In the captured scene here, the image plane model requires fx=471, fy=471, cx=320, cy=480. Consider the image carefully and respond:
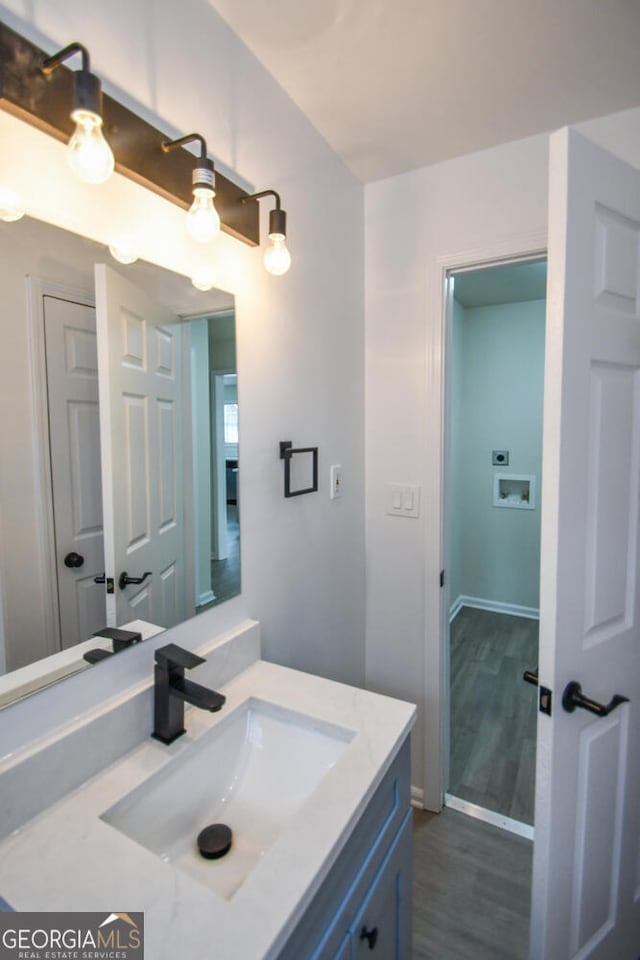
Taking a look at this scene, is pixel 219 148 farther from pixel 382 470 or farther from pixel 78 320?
pixel 382 470

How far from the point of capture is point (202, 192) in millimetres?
907

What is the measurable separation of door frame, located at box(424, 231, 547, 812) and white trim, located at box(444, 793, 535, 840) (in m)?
0.07

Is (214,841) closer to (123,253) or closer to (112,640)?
(112,640)

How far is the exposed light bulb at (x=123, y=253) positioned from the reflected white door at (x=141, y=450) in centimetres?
3

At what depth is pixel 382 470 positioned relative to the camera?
191 cm

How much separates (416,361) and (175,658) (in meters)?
1.35

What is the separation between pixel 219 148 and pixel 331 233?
A: 57cm

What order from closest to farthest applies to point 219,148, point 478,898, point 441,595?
point 219,148, point 478,898, point 441,595

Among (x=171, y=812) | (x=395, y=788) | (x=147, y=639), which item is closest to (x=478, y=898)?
(x=395, y=788)

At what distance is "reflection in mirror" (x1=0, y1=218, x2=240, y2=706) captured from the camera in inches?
30.7

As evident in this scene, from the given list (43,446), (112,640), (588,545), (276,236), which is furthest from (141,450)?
(588,545)

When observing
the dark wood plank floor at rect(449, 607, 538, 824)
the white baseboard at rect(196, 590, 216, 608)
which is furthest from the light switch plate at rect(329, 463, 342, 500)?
the dark wood plank floor at rect(449, 607, 538, 824)

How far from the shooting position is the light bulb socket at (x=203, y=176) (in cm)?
90

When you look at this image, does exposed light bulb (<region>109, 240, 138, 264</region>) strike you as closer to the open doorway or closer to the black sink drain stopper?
the black sink drain stopper
